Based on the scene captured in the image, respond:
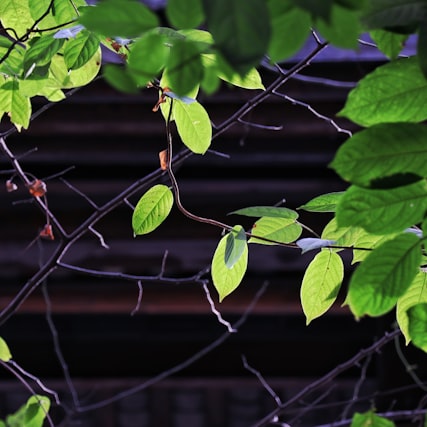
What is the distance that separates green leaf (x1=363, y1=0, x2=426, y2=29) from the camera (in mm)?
366

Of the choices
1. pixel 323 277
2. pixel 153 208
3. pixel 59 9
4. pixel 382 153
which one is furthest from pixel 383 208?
pixel 59 9

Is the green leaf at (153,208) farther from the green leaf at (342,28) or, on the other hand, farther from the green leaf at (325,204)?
the green leaf at (342,28)

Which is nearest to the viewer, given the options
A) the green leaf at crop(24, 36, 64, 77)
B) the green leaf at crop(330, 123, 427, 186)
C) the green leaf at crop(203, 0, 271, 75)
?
the green leaf at crop(203, 0, 271, 75)

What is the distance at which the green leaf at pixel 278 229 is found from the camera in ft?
2.27

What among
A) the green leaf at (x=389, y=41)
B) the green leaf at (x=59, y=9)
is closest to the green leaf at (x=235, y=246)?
the green leaf at (x=389, y=41)

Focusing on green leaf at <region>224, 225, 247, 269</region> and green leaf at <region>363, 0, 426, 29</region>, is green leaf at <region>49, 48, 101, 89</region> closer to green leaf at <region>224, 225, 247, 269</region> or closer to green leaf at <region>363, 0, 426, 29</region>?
green leaf at <region>224, 225, 247, 269</region>

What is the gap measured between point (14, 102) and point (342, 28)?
63cm

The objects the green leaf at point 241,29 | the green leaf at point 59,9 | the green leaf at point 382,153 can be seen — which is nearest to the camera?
the green leaf at point 241,29

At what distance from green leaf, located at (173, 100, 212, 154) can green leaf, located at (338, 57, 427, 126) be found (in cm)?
33

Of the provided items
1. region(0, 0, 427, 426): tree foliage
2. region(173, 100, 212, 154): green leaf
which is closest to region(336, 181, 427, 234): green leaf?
region(0, 0, 427, 426): tree foliage

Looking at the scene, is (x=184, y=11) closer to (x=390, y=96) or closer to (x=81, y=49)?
(x=390, y=96)

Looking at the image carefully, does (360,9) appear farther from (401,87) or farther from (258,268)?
(258,268)

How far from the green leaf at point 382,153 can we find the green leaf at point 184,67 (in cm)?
10

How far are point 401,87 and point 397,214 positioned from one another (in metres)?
0.08
